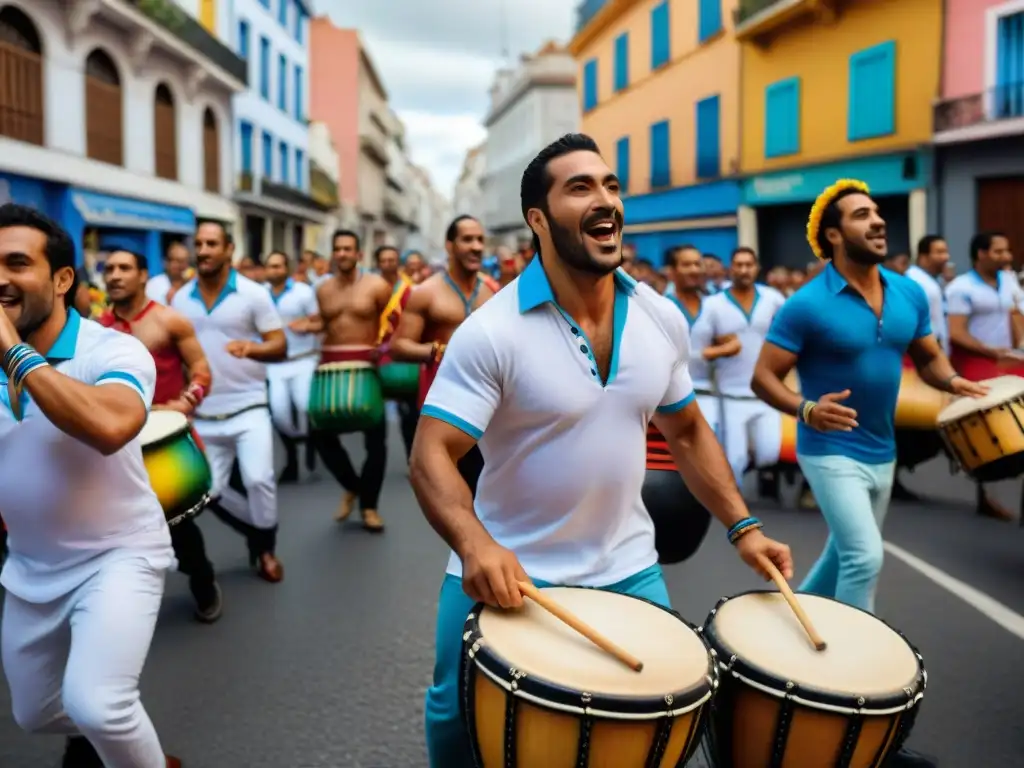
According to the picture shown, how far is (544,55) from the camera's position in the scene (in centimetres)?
6456

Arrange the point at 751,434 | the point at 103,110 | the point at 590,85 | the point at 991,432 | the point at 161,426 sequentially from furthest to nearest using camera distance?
the point at 590,85, the point at 103,110, the point at 751,434, the point at 991,432, the point at 161,426

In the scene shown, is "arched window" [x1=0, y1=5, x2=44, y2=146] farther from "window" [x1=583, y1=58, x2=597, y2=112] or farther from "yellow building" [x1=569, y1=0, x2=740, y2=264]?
"window" [x1=583, y1=58, x2=597, y2=112]

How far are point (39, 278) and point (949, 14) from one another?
2135 cm

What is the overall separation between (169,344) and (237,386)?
1123mm

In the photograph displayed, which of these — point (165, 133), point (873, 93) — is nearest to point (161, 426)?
point (873, 93)

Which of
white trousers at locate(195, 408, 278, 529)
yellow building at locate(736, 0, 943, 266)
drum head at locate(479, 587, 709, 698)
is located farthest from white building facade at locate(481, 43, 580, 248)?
drum head at locate(479, 587, 709, 698)

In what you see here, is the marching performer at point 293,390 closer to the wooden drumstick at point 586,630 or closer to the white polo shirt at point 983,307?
the white polo shirt at point 983,307

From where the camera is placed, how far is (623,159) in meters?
36.5

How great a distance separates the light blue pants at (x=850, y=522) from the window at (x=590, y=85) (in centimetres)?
3662

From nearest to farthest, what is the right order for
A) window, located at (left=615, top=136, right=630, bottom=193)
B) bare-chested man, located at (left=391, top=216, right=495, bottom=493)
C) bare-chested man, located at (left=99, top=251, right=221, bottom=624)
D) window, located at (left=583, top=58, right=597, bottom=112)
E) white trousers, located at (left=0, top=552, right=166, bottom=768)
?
white trousers, located at (left=0, top=552, right=166, bottom=768) < bare-chested man, located at (left=99, top=251, right=221, bottom=624) < bare-chested man, located at (left=391, top=216, right=495, bottom=493) < window, located at (left=615, top=136, right=630, bottom=193) < window, located at (left=583, top=58, right=597, bottom=112)

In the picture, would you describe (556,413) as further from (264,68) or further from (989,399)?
(264,68)

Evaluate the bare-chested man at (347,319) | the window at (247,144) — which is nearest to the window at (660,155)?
the window at (247,144)

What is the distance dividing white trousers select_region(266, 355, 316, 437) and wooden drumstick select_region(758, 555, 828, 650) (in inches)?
286

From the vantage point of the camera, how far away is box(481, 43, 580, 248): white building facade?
63.1 meters
